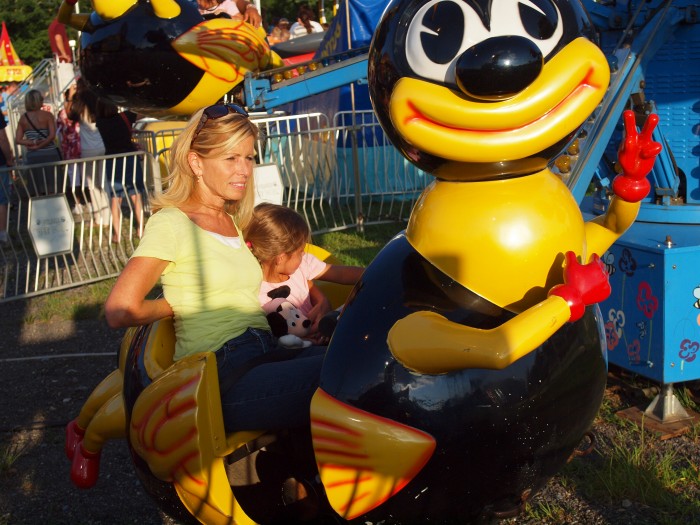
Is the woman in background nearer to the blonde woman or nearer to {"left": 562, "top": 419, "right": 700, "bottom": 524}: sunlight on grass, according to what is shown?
the blonde woman

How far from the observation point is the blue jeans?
7.90ft

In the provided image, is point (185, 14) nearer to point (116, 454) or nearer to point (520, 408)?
point (116, 454)

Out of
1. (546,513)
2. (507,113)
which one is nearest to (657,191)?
(546,513)

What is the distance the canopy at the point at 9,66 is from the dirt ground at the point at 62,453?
23.5 meters

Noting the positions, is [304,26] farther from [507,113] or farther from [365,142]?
[507,113]

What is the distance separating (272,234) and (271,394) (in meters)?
0.80

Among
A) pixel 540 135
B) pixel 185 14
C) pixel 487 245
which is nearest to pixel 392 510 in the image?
pixel 487 245

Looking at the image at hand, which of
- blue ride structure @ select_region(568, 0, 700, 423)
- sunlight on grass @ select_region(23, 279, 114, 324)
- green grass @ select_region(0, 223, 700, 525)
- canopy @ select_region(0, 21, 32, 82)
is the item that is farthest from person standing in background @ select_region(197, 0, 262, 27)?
canopy @ select_region(0, 21, 32, 82)

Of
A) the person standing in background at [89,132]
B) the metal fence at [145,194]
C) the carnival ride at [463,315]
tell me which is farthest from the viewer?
the person standing in background at [89,132]

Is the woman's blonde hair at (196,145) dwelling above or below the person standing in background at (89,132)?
above

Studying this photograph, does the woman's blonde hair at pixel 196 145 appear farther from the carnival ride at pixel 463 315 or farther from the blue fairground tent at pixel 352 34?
the blue fairground tent at pixel 352 34

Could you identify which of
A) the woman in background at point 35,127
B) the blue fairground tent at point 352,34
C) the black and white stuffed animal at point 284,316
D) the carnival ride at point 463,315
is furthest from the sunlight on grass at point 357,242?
the carnival ride at point 463,315

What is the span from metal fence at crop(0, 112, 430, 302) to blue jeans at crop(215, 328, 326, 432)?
4.91 metres

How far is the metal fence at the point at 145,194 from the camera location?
7297 mm
